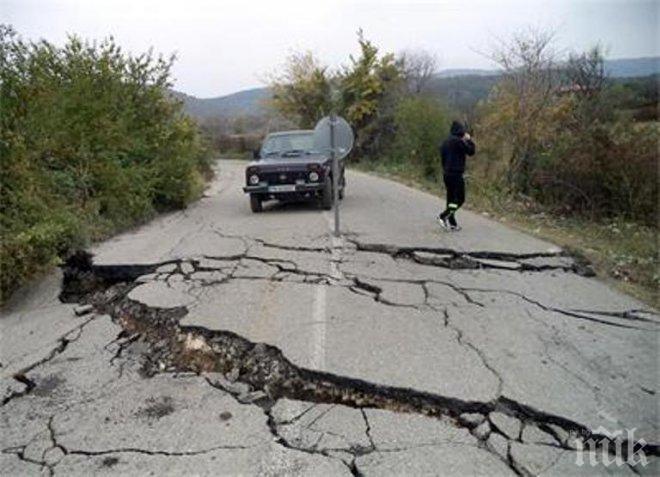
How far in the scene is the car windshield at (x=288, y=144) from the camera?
41.6 ft

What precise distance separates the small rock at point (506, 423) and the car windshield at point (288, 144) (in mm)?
9653

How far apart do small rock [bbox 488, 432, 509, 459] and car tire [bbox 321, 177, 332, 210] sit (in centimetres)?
869

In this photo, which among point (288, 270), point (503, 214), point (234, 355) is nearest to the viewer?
point (234, 355)

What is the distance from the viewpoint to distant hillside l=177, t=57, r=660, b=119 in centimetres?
1557

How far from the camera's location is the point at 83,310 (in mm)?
5965

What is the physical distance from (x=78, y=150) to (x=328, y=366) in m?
8.10

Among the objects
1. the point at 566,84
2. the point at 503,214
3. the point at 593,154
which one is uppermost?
the point at 566,84

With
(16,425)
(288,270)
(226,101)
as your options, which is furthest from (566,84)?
(226,101)

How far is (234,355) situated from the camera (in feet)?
15.4

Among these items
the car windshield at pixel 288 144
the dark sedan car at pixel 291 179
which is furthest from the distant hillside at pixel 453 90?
the dark sedan car at pixel 291 179

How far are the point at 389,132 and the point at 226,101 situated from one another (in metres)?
37.6

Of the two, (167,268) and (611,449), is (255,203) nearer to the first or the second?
(167,268)

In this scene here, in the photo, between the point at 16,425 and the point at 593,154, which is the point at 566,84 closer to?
the point at 593,154

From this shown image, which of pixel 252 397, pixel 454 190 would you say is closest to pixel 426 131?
pixel 454 190
